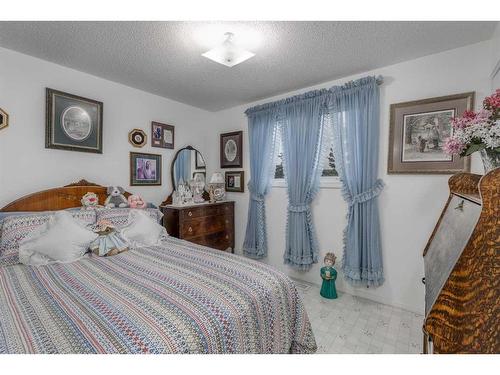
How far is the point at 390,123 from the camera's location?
2295 mm

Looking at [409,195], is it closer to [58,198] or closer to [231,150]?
[231,150]

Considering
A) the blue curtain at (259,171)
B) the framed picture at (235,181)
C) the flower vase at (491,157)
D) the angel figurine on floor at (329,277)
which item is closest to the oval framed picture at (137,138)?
the framed picture at (235,181)

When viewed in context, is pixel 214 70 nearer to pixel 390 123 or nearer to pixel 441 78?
pixel 390 123

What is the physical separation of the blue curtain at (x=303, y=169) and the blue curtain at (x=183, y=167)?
150cm

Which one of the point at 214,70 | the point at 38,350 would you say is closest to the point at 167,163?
the point at 214,70

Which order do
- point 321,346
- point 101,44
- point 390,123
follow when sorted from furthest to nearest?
1. point 390,123
2. point 101,44
3. point 321,346

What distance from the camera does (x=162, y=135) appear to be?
10.4ft

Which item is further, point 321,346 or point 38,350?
point 321,346

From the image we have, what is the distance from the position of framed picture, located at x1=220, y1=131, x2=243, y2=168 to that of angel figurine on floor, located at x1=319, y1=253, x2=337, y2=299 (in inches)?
69.2

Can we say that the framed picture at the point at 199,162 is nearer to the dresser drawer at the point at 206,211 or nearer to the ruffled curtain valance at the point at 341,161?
the dresser drawer at the point at 206,211

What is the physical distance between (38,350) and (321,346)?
172cm

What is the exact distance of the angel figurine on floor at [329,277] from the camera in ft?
8.22

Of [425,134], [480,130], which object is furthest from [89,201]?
[425,134]
